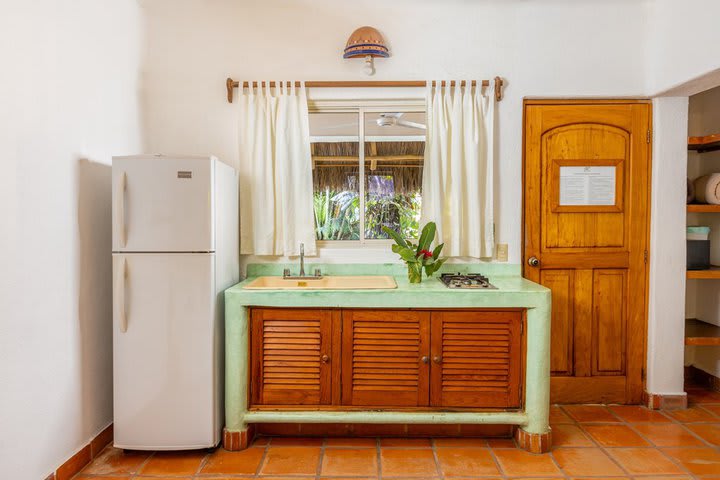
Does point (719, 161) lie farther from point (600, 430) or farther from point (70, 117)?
point (70, 117)

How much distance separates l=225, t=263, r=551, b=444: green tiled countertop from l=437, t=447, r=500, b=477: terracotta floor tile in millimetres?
163

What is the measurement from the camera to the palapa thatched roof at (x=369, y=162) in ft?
11.3

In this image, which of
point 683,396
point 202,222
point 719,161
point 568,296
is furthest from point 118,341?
point 719,161

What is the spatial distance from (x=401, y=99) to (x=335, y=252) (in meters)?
1.14

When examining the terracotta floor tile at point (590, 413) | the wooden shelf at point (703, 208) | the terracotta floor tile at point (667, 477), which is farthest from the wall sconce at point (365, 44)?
the terracotta floor tile at point (667, 477)

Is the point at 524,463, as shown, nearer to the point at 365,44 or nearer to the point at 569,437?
the point at 569,437

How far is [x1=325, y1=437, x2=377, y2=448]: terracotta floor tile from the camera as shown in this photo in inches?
111

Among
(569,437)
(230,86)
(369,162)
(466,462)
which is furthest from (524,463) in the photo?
(230,86)

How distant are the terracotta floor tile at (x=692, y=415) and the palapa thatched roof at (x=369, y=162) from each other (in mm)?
2255

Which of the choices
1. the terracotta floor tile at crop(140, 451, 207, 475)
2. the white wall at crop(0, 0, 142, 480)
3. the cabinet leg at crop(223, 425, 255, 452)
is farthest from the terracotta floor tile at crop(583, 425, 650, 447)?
the white wall at crop(0, 0, 142, 480)

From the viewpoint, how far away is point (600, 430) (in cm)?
298

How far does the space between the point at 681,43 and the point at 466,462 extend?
2.76 meters

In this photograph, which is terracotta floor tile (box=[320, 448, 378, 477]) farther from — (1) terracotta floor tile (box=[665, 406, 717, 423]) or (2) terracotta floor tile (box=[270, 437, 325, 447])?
(1) terracotta floor tile (box=[665, 406, 717, 423])

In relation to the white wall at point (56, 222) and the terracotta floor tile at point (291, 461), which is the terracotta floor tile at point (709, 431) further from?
the white wall at point (56, 222)
